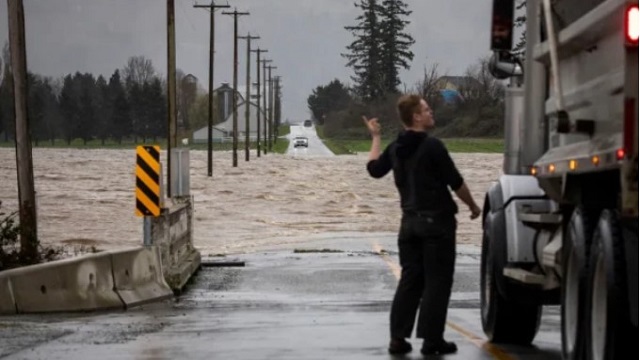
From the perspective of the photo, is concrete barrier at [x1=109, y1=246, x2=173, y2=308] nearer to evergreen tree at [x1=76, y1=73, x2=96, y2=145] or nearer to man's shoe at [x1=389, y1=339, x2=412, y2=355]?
man's shoe at [x1=389, y1=339, x2=412, y2=355]

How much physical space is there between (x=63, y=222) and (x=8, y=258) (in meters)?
24.7

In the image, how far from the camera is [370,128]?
38.8ft

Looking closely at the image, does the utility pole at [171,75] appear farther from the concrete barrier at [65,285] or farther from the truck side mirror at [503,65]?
the truck side mirror at [503,65]

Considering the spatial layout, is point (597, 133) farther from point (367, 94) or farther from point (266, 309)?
point (367, 94)

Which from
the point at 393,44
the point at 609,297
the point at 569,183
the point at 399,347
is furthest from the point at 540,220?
the point at 393,44

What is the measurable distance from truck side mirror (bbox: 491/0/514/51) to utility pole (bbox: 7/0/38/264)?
12.9m

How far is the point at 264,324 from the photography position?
14805 millimetres

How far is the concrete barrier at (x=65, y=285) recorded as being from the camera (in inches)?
679

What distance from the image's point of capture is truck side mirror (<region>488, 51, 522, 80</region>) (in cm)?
1256

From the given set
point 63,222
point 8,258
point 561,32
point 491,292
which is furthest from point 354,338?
point 63,222

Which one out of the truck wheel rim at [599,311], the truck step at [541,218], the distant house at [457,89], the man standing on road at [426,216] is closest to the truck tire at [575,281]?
the truck wheel rim at [599,311]

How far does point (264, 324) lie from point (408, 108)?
13.1 feet

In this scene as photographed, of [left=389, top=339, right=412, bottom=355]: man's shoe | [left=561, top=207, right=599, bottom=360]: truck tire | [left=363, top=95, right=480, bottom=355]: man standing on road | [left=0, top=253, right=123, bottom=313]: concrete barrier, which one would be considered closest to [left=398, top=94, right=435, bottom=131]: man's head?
[left=363, top=95, right=480, bottom=355]: man standing on road

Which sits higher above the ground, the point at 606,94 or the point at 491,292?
the point at 606,94
